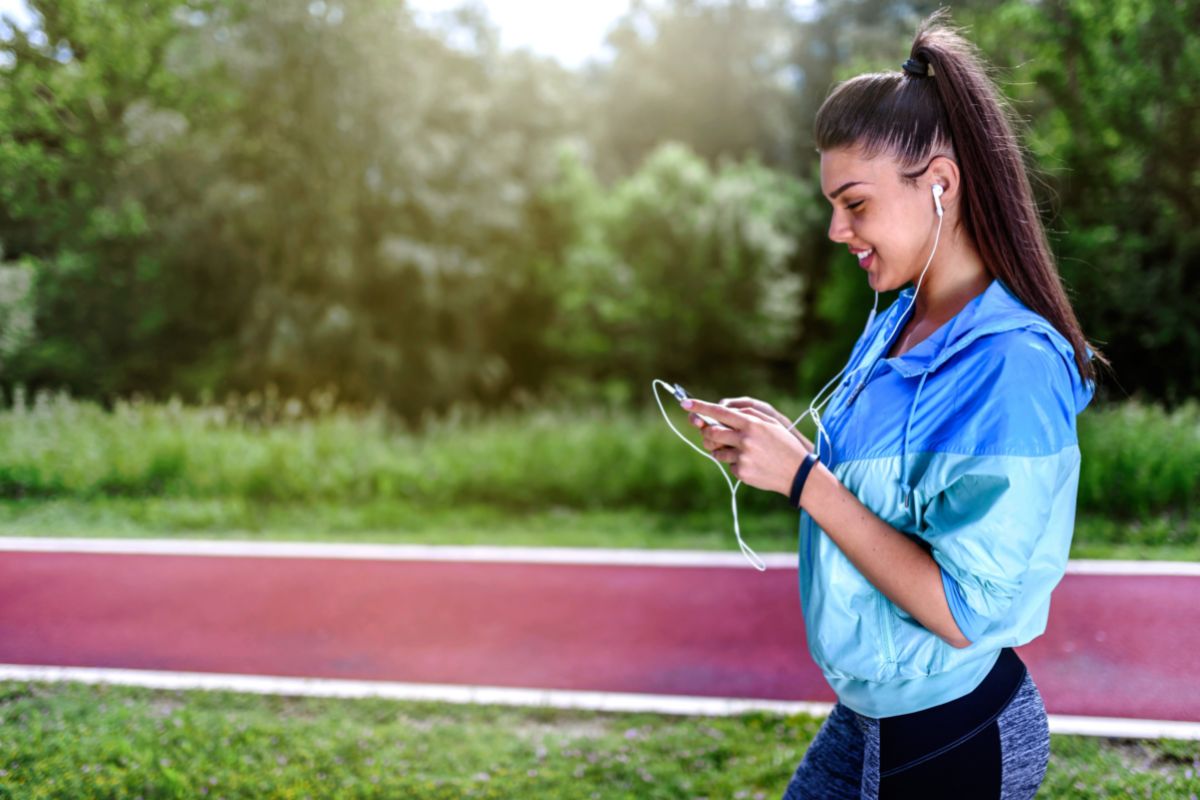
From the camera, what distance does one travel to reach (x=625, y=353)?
47.2 feet

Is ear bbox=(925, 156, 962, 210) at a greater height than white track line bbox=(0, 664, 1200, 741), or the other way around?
ear bbox=(925, 156, 962, 210)

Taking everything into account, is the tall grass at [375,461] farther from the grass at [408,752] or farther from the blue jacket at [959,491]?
the blue jacket at [959,491]

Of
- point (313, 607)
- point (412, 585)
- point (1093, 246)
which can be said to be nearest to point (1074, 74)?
point (1093, 246)

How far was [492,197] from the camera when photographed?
13938mm

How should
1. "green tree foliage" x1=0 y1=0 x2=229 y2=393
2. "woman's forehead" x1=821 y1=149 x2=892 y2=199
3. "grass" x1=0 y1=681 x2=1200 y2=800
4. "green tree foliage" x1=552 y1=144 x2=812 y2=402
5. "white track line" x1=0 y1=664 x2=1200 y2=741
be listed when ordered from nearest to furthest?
"woman's forehead" x1=821 y1=149 x2=892 y2=199, "grass" x1=0 y1=681 x2=1200 y2=800, "white track line" x1=0 y1=664 x2=1200 y2=741, "green tree foliage" x1=0 y1=0 x2=229 y2=393, "green tree foliage" x1=552 y1=144 x2=812 y2=402

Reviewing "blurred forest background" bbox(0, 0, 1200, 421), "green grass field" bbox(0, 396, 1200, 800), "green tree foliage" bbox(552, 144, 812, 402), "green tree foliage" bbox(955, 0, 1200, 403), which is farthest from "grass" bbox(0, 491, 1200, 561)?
"green tree foliage" bbox(552, 144, 812, 402)

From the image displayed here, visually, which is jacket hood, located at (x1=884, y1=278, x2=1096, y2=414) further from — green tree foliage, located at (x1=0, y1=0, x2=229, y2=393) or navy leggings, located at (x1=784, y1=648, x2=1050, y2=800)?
green tree foliage, located at (x1=0, y1=0, x2=229, y2=393)

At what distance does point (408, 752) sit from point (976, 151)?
9.83ft

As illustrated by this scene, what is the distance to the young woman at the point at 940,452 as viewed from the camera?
4.85ft

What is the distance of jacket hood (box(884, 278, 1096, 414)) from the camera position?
5.01ft

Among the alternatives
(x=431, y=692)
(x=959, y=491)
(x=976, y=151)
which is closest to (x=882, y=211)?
(x=976, y=151)

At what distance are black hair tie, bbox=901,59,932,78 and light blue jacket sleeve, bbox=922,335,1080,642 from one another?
0.58 meters

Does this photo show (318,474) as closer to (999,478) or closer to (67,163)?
(67,163)

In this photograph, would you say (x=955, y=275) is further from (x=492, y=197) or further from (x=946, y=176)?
(x=492, y=197)
